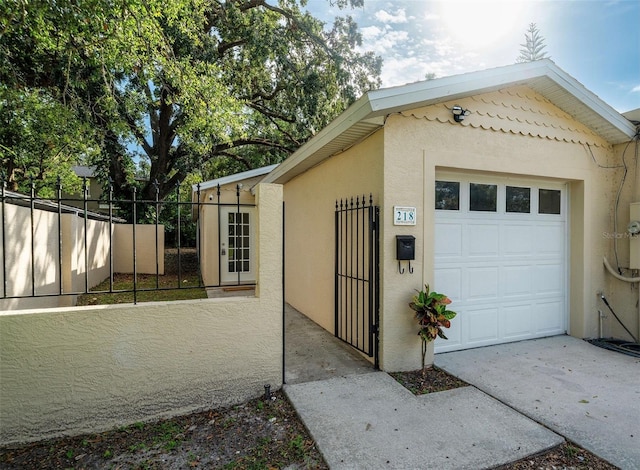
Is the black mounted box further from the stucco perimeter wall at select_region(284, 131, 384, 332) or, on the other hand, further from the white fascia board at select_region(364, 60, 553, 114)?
the white fascia board at select_region(364, 60, 553, 114)

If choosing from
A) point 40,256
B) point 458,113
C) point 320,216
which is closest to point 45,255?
point 40,256

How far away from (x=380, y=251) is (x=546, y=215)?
119 inches

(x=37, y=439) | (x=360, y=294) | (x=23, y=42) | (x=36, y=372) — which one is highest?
(x=23, y=42)

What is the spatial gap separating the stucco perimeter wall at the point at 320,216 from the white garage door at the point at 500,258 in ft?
3.34

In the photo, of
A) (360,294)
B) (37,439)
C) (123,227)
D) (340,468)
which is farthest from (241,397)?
(123,227)

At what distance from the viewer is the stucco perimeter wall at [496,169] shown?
3.74 metres

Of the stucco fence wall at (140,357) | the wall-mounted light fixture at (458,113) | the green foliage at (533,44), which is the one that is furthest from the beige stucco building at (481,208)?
the green foliage at (533,44)

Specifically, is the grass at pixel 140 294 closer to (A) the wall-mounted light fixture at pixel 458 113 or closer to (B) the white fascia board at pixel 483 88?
(B) the white fascia board at pixel 483 88

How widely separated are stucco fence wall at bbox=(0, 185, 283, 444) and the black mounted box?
4.49ft

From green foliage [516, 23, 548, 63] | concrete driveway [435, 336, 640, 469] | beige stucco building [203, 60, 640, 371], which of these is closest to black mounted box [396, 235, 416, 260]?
beige stucco building [203, 60, 640, 371]

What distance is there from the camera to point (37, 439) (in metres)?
2.62

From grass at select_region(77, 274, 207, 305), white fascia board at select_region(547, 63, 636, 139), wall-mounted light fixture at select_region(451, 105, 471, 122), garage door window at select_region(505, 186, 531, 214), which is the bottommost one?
grass at select_region(77, 274, 207, 305)

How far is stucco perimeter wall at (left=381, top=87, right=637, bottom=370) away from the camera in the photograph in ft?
12.3

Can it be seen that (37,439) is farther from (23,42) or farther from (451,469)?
(23,42)
